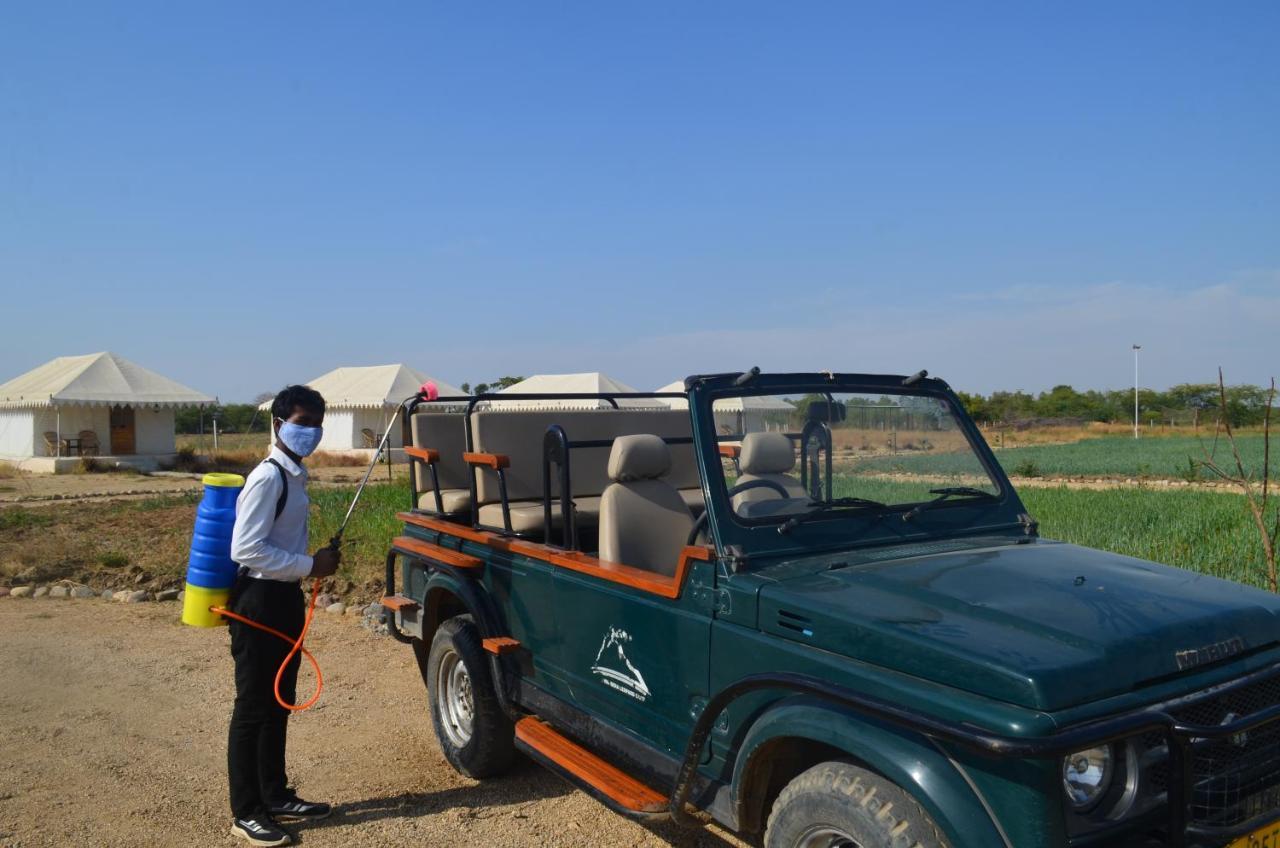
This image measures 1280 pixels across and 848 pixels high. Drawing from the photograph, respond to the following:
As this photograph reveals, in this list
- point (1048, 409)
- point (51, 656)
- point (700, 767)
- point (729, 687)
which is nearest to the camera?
point (729, 687)

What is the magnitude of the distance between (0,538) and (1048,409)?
82020 mm

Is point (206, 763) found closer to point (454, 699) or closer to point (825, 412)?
point (454, 699)

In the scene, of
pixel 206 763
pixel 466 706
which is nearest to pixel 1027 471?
pixel 466 706

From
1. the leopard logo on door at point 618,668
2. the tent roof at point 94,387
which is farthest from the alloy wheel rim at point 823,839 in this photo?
the tent roof at point 94,387

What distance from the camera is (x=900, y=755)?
2521mm

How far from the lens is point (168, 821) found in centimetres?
471

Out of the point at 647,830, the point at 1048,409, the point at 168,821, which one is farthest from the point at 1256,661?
the point at 1048,409

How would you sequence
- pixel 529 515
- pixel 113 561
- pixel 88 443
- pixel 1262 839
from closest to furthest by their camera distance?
1. pixel 1262 839
2. pixel 529 515
3. pixel 113 561
4. pixel 88 443

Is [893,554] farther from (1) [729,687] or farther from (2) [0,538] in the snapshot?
(2) [0,538]

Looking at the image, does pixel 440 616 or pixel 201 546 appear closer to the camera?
pixel 201 546

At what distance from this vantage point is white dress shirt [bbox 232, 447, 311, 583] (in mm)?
4406

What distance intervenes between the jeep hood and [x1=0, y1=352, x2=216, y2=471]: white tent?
34725 millimetres

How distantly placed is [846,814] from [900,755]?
0.28 metres

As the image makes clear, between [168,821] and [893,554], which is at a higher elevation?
[893,554]
